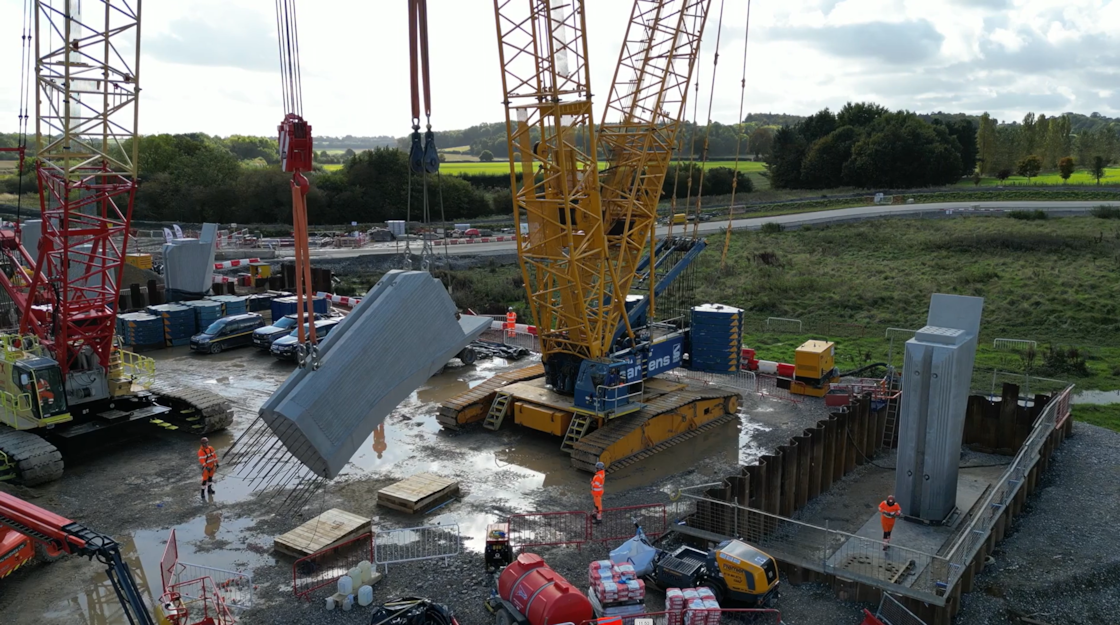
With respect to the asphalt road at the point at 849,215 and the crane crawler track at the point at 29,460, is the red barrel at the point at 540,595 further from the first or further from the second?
the asphalt road at the point at 849,215

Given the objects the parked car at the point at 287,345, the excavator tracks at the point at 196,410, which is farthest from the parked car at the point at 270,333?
the excavator tracks at the point at 196,410

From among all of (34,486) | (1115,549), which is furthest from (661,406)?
(34,486)

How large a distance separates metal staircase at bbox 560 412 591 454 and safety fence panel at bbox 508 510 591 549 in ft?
11.7

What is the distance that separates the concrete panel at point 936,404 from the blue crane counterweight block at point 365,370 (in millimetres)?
8845

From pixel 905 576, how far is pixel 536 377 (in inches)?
457

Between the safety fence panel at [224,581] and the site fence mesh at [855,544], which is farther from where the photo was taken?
the safety fence panel at [224,581]

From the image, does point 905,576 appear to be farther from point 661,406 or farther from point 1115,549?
point 661,406

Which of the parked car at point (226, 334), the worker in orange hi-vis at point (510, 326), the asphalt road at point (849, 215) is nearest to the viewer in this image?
the parked car at point (226, 334)

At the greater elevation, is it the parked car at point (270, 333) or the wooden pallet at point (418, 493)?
the parked car at point (270, 333)

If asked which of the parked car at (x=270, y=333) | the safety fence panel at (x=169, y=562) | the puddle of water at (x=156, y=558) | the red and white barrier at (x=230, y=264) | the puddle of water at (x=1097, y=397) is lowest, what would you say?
the puddle of water at (x=1097, y=397)

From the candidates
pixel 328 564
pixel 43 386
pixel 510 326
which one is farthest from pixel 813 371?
pixel 43 386

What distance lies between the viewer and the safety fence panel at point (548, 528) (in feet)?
48.4

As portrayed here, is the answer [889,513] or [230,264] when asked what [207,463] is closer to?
[889,513]

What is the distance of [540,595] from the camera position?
11.3 meters
